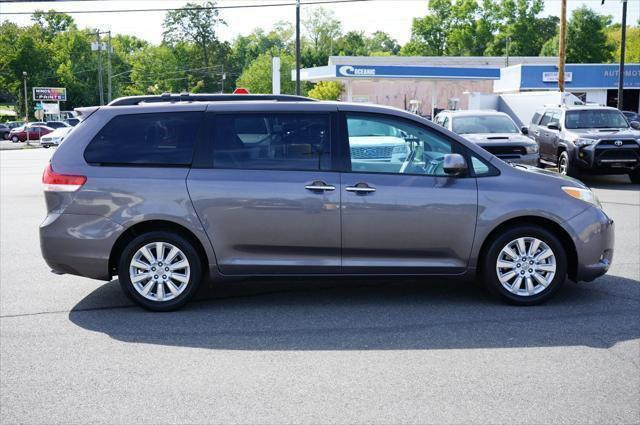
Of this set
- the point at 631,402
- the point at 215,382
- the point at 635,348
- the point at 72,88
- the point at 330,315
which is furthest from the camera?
the point at 72,88

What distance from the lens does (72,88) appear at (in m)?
96.2

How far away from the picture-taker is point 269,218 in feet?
22.0

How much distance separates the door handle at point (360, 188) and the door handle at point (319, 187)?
137 millimetres

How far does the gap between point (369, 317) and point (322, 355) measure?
1.10m

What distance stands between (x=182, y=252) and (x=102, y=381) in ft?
6.06

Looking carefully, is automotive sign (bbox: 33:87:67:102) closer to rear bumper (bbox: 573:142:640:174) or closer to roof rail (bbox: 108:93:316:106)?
rear bumper (bbox: 573:142:640:174)

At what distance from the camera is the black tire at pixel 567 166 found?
18438 mm

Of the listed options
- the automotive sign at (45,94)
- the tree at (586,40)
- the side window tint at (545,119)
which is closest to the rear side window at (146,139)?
the side window tint at (545,119)

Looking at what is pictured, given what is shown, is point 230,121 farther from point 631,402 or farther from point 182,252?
point 631,402

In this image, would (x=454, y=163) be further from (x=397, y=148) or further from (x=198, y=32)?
(x=198, y=32)

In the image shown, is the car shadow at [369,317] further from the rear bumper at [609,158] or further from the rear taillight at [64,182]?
the rear bumper at [609,158]

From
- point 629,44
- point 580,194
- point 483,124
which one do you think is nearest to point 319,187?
point 580,194

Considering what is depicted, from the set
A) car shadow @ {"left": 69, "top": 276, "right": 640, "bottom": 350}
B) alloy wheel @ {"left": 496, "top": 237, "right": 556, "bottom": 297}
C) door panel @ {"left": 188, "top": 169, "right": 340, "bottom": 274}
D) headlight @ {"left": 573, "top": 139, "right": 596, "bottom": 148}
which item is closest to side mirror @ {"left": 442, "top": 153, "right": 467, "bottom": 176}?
alloy wheel @ {"left": 496, "top": 237, "right": 556, "bottom": 297}

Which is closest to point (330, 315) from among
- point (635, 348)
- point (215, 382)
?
point (215, 382)
